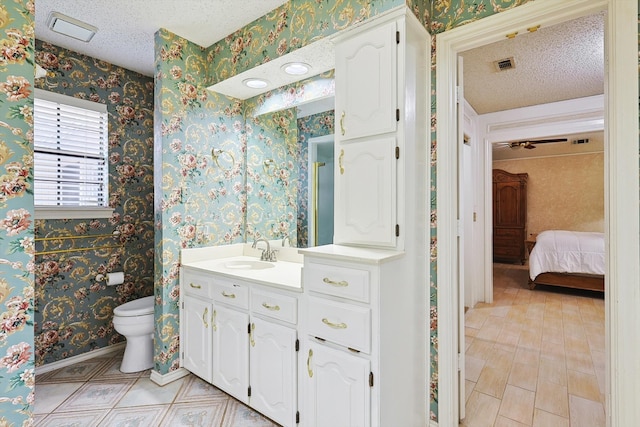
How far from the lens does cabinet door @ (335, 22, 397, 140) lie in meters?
1.63

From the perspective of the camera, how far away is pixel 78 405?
6.95 ft

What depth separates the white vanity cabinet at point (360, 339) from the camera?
1.44 meters

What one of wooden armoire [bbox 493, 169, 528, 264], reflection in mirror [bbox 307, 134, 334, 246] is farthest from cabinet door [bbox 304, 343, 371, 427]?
wooden armoire [bbox 493, 169, 528, 264]

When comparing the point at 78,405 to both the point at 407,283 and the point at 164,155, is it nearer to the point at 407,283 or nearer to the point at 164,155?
the point at 164,155

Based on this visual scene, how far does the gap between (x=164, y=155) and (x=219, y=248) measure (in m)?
0.86

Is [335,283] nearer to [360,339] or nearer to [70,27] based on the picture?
[360,339]

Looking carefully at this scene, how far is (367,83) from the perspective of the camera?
5.64 ft

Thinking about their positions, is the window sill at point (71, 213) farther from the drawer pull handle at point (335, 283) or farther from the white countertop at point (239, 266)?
the drawer pull handle at point (335, 283)

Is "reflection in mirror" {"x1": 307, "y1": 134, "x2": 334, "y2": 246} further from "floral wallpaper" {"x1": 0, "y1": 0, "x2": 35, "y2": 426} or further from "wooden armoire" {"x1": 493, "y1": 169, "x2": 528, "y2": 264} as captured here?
"wooden armoire" {"x1": 493, "y1": 169, "x2": 528, "y2": 264}

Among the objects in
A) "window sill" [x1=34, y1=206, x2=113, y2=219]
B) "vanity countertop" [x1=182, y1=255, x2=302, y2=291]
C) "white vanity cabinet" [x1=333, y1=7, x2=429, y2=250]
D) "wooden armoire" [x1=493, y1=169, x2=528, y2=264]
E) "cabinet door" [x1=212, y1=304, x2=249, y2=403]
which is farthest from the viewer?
"wooden armoire" [x1=493, y1=169, x2=528, y2=264]

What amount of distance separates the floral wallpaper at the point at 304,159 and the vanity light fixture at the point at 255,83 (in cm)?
43

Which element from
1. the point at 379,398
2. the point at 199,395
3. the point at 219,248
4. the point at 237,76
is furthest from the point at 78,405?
the point at 237,76

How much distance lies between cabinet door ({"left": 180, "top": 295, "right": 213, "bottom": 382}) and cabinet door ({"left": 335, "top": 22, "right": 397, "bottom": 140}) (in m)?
1.56

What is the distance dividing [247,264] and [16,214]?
157 cm
